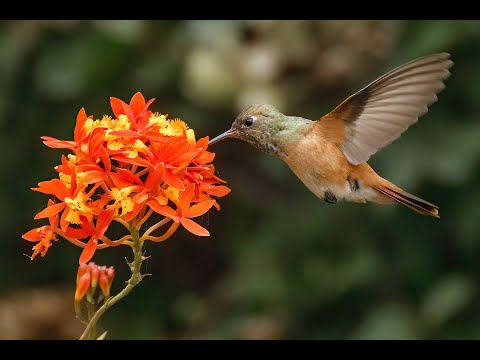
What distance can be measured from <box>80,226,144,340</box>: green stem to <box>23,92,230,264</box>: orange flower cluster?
14mm

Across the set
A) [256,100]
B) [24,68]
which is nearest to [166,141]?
[256,100]

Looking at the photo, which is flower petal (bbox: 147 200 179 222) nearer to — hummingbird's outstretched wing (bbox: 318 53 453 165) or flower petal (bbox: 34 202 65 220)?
flower petal (bbox: 34 202 65 220)

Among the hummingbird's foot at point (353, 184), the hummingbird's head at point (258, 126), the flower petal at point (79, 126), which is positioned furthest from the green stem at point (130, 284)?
the hummingbird's foot at point (353, 184)

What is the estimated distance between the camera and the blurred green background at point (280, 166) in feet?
12.9

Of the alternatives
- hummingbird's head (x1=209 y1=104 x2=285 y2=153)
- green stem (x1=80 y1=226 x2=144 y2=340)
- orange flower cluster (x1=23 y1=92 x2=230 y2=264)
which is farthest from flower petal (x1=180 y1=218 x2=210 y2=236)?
hummingbird's head (x1=209 y1=104 x2=285 y2=153)

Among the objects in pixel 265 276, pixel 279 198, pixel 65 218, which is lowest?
pixel 65 218

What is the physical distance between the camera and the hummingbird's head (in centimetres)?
246

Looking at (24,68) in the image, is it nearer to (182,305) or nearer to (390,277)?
(182,305)

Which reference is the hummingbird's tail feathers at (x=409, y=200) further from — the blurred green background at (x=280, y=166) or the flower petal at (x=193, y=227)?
the blurred green background at (x=280, y=166)

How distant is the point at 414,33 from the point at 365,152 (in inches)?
69.2

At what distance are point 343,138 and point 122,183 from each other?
853 mm

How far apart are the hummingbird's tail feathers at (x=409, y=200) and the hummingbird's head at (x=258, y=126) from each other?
342 millimetres

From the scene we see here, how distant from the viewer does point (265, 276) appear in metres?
4.23

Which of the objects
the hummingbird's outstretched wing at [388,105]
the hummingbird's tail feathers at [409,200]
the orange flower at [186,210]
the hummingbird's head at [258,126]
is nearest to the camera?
the orange flower at [186,210]
